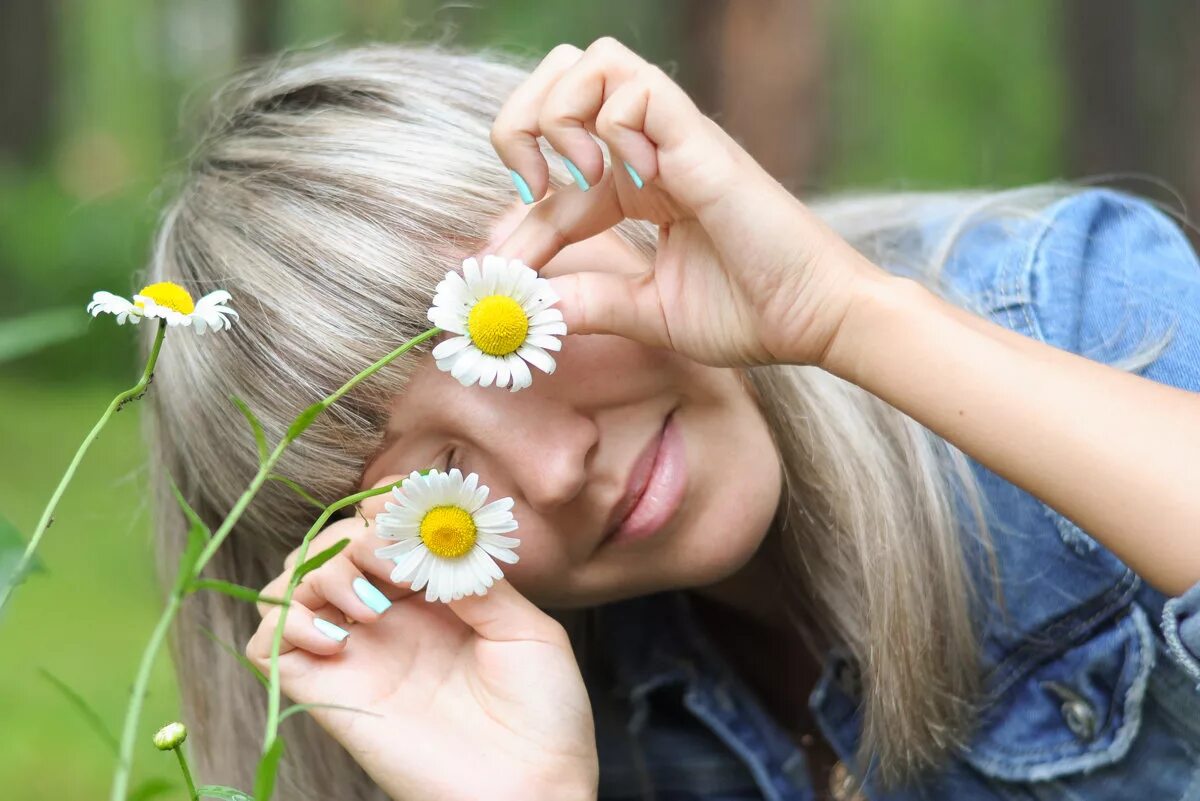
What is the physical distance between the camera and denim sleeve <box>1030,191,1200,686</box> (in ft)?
3.99

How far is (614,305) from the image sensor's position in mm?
1004

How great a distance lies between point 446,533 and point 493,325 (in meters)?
0.16

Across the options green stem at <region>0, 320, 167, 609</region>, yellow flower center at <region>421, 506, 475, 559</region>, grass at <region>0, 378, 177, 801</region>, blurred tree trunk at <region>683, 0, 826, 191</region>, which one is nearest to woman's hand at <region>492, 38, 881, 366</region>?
yellow flower center at <region>421, 506, 475, 559</region>

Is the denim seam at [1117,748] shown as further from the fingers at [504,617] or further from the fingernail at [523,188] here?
the fingernail at [523,188]

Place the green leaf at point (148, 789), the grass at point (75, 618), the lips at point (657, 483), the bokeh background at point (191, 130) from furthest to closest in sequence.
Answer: the bokeh background at point (191, 130) < the grass at point (75, 618) < the lips at point (657, 483) < the green leaf at point (148, 789)

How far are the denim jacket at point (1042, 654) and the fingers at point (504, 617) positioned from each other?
475mm

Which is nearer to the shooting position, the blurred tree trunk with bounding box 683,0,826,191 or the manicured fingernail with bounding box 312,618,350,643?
the manicured fingernail with bounding box 312,618,350,643

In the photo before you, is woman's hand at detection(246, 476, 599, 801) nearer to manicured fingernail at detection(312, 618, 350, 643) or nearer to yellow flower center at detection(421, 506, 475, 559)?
manicured fingernail at detection(312, 618, 350, 643)

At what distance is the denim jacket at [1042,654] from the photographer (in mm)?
1213

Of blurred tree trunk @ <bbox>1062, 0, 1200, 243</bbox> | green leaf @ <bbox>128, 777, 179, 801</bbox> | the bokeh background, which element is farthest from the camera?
blurred tree trunk @ <bbox>1062, 0, 1200, 243</bbox>

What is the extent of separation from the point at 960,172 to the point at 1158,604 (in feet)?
19.7

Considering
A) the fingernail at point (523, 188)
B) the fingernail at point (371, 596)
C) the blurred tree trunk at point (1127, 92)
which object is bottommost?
the blurred tree trunk at point (1127, 92)

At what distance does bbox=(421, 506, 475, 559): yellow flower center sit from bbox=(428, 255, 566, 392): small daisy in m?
0.10

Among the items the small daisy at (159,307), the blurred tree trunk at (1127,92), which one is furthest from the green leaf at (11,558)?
the blurred tree trunk at (1127,92)
